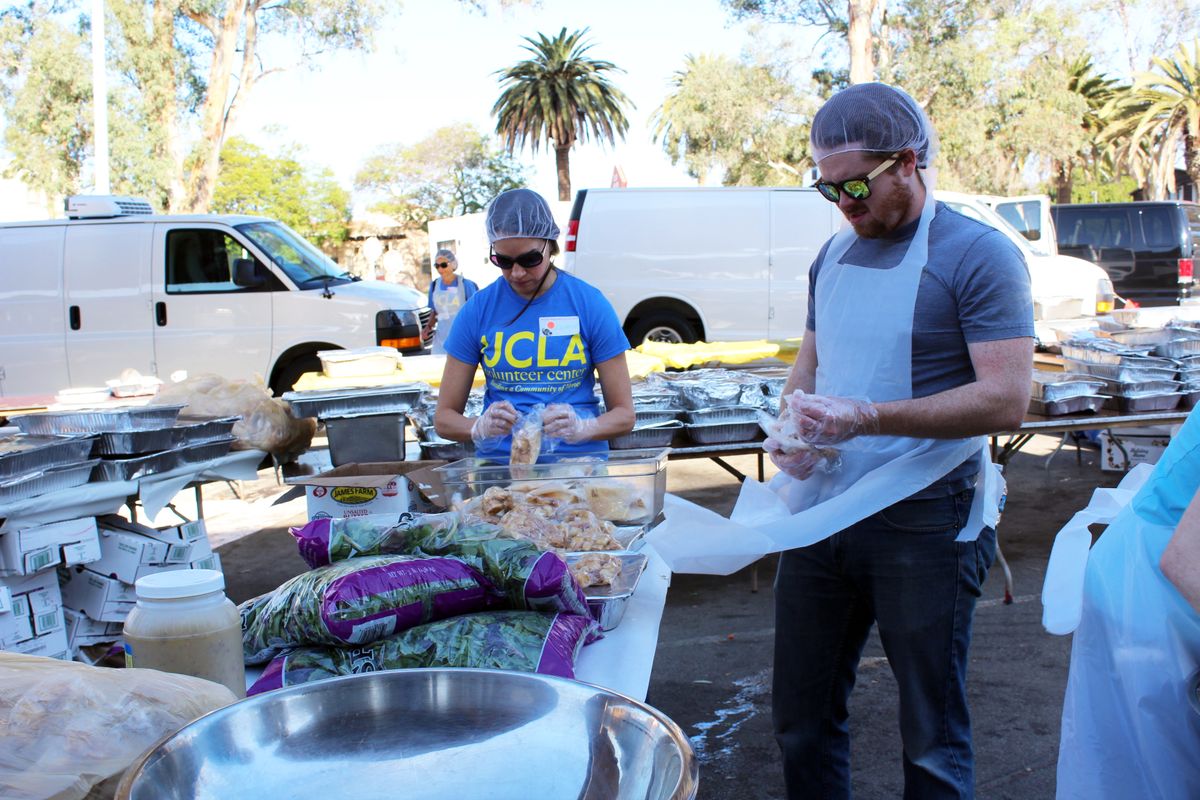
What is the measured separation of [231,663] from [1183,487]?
4.88 ft

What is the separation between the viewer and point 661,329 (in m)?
10.9

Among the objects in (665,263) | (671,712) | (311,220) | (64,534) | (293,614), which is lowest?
(671,712)

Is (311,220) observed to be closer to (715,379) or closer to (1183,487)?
(715,379)

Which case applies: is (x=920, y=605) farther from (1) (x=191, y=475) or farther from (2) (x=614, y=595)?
(1) (x=191, y=475)

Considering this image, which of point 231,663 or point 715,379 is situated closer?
point 231,663

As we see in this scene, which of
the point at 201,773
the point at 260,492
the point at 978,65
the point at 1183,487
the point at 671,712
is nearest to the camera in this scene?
the point at 201,773

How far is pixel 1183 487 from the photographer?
5.24 ft

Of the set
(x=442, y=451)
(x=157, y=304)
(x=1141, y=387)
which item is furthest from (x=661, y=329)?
(x=442, y=451)

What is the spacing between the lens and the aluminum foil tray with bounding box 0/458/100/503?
3279 mm

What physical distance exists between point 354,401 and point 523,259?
6.31 feet

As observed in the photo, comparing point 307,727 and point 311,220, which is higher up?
point 311,220

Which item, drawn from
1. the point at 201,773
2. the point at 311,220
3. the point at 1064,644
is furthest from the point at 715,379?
the point at 311,220

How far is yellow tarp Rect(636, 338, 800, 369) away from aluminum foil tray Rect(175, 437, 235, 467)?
3335mm

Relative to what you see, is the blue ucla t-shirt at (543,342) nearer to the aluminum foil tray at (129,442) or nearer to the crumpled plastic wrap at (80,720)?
the aluminum foil tray at (129,442)
